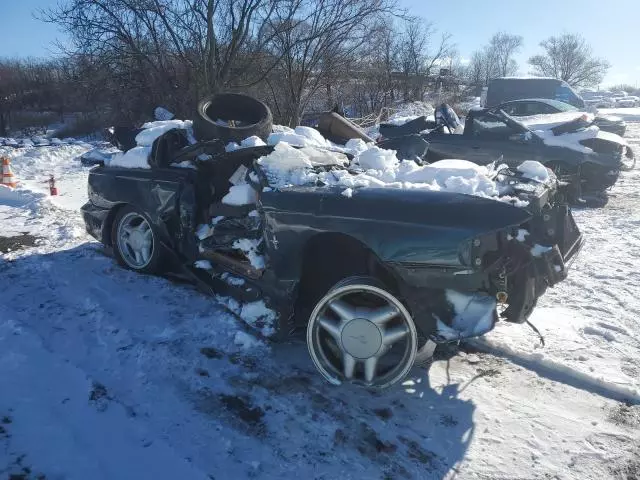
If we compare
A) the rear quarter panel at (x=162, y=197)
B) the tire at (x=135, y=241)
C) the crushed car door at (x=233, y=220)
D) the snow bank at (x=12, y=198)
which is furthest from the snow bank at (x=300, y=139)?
the snow bank at (x=12, y=198)

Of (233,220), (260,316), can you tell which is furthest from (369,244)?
(233,220)

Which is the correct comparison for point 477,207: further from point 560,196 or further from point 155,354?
point 155,354

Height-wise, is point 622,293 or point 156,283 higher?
point 156,283

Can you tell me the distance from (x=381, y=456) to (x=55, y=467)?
1.48m

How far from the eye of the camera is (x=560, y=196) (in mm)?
3496

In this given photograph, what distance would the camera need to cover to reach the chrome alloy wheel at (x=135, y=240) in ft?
14.8

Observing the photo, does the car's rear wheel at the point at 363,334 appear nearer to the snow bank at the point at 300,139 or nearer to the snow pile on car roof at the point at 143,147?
the snow bank at the point at 300,139

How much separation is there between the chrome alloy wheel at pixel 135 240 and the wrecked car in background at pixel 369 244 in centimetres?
57

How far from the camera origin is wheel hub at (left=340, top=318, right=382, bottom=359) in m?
2.79

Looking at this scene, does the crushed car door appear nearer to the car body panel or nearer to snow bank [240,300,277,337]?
snow bank [240,300,277,337]

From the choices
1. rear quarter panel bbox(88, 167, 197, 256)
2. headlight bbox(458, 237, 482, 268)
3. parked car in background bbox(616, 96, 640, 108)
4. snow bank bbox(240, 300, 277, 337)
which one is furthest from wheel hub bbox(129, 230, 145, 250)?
parked car in background bbox(616, 96, 640, 108)

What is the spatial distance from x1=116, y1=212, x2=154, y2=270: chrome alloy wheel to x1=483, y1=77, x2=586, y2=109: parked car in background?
49.0ft

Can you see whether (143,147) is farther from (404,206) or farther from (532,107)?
(532,107)

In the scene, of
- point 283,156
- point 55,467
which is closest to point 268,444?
point 55,467
